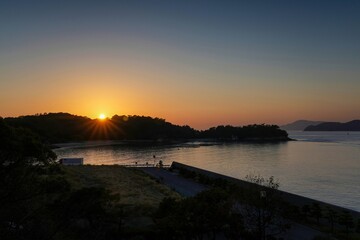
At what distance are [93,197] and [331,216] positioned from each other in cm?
2066

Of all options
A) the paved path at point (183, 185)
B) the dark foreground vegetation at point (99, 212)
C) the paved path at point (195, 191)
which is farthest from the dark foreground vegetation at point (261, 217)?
the paved path at point (183, 185)

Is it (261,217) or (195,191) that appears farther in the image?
(195,191)

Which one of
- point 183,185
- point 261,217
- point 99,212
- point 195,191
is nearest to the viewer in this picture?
point 99,212

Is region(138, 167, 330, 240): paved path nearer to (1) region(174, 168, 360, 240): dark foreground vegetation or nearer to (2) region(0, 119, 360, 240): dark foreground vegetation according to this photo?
(1) region(174, 168, 360, 240): dark foreground vegetation

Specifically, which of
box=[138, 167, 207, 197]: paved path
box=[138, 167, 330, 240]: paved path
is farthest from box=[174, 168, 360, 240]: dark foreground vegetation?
box=[138, 167, 207, 197]: paved path

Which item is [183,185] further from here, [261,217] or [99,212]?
[99,212]

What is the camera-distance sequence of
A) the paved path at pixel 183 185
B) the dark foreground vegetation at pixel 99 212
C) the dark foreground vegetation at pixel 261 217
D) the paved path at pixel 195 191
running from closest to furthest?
the dark foreground vegetation at pixel 99 212 < the dark foreground vegetation at pixel 261 217 < the paved path at pixel 195 191 < the paved path at pixel 183 185

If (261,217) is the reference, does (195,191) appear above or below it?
below

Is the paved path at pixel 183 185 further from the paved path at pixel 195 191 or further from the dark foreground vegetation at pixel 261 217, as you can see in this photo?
the dark foreground vegetation at pixel 261 217

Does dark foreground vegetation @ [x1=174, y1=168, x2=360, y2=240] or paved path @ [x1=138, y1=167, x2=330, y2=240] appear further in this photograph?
paved path @ [x1=138, y1=167, x2=330, y2=240]

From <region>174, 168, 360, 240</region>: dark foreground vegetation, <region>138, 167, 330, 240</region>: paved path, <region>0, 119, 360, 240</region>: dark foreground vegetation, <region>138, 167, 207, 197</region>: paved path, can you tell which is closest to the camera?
<region>0, 119, 360, 240</region>: dark foreground vegetation

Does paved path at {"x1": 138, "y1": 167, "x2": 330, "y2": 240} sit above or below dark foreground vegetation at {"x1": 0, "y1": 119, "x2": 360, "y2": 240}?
below

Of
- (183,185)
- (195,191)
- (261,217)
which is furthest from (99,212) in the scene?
(183,185)

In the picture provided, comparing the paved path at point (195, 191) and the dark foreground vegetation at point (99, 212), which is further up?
the dark foreground vegetation at point (99, 212)
